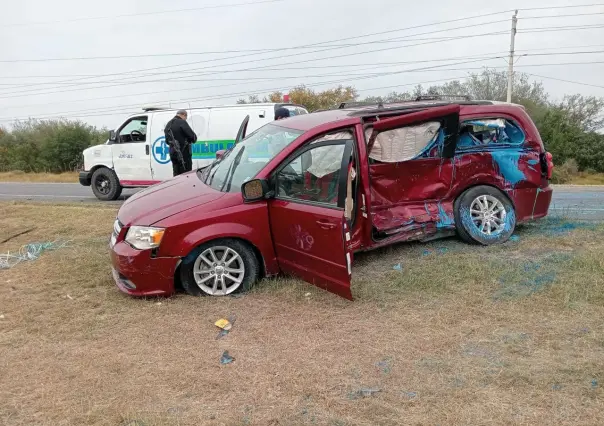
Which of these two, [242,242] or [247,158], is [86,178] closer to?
[247,158]

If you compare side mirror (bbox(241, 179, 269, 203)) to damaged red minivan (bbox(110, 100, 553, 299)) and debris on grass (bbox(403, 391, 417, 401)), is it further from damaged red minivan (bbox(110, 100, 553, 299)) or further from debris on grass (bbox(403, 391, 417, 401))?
debris on grass (bbox(403, 391, 417, 401))

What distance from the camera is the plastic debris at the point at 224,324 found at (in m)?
4.14

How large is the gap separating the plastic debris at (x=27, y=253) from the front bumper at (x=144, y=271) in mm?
2221

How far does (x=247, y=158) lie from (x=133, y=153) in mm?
7283

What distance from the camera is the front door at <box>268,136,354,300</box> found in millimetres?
4293

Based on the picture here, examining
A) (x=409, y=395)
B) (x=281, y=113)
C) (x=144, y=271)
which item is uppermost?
(x=281, y=113)

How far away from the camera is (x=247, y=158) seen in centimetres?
546

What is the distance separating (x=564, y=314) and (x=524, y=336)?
593mm

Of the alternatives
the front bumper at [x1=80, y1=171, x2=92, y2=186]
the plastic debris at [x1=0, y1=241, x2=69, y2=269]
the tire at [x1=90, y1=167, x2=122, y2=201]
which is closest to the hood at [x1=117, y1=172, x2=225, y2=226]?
the plastic debris at [x1=0, y1=241, x2=69, y2=269]

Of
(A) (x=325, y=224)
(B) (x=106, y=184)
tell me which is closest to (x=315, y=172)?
(A) (x=325, y=224)

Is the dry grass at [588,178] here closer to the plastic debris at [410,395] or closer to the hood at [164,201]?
the hood at [164,201]

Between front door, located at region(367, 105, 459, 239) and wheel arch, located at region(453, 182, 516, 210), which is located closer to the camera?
front door, located at region(367, 105, 459, 239)

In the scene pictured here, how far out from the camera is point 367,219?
5180mm

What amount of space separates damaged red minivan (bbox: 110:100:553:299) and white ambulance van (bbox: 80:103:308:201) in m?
4.98
